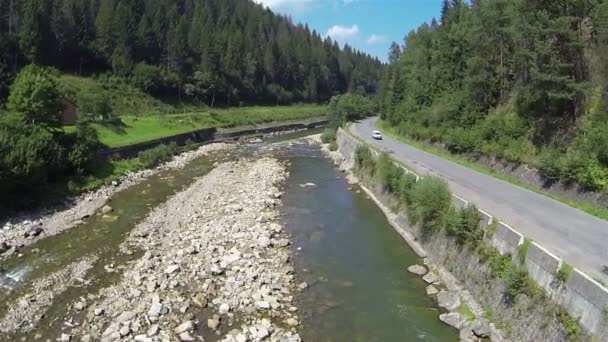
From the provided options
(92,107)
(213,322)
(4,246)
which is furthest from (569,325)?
(92,107)

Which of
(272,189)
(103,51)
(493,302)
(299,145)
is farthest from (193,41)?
(493,302)

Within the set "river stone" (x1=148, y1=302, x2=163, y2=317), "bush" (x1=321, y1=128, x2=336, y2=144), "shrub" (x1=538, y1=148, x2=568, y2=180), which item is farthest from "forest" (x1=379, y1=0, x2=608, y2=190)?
"river stone" (x1=148, y1=302, x2=163, y2=317)

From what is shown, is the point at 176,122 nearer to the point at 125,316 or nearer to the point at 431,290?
the point at 125,316

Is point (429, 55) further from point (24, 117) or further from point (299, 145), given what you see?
point (24, 117)

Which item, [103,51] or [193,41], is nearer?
[103,51]

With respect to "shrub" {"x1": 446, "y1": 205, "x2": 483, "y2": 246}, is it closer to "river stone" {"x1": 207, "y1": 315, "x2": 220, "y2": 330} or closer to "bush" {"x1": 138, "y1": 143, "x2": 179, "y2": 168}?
"river stone" {"x1": 207, "y1": 315, "x2": 220, "y2": 330}

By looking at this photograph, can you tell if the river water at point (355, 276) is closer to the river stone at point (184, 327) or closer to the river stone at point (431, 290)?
the river stone at point (431, 290)

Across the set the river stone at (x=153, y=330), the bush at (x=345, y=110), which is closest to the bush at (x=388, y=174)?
the river stone at (x=153, y=330)
